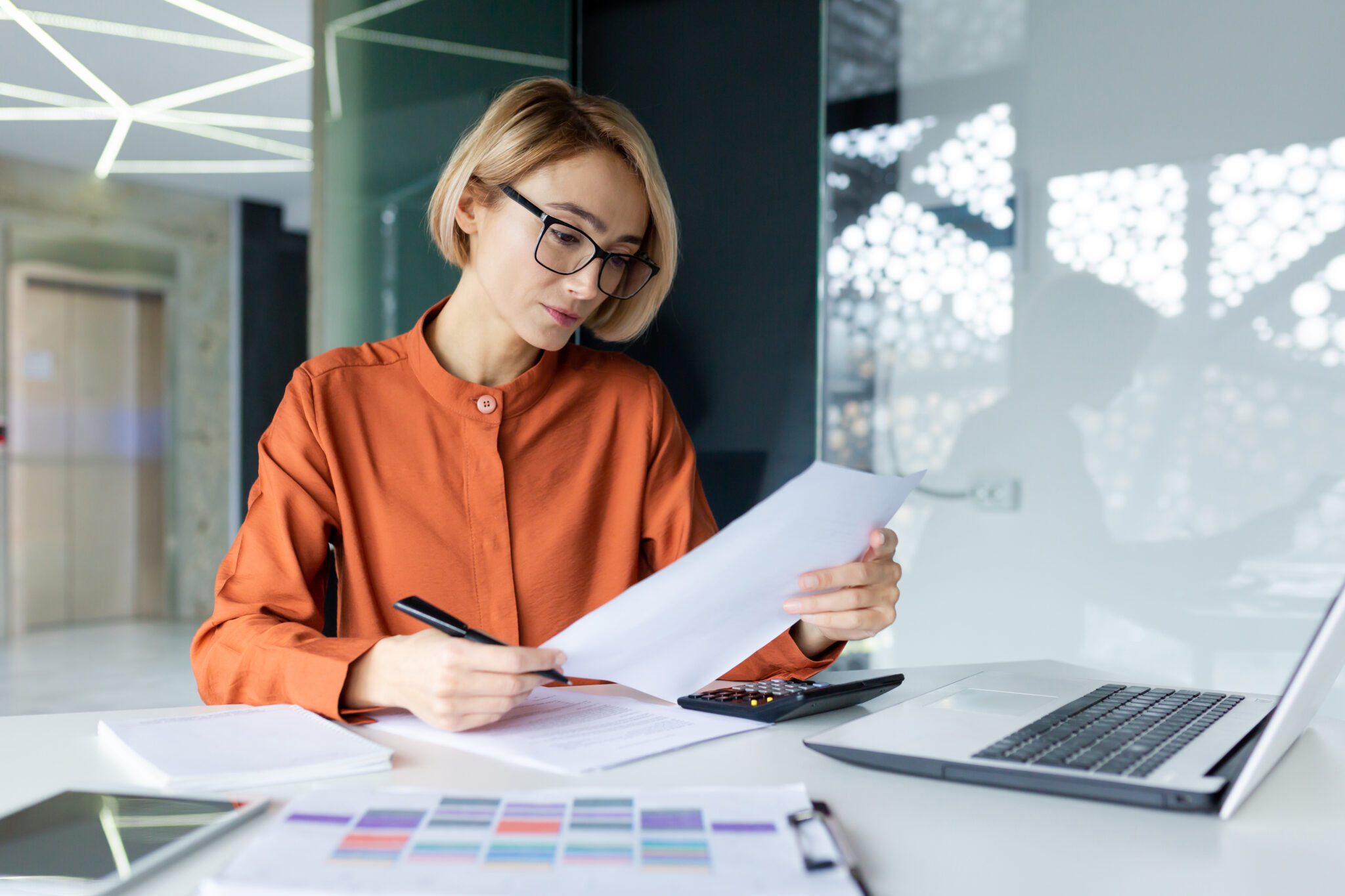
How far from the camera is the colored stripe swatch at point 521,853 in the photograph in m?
0.49

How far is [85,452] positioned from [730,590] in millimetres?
6430

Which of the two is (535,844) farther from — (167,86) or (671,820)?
(167,86)

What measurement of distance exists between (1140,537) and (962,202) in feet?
3.25

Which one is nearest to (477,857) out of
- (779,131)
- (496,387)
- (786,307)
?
(496,387)

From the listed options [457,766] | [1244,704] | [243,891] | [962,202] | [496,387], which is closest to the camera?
[243,891]

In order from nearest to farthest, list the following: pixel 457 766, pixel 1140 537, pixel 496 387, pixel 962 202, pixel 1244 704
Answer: pixel 457 766 → pixel 1244 704 → pixel 496 387 → pixel 1140 537 → pixel 962 202

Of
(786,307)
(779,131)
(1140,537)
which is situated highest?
(779,131)

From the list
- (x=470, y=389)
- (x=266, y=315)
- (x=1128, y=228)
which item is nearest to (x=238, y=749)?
(x=470, y=389)

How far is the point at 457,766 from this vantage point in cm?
72

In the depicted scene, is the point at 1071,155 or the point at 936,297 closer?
the point at 1071,155

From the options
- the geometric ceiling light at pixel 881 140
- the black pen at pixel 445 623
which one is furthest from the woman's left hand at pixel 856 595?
Result: the geometric ceiling light at pixel 881 140

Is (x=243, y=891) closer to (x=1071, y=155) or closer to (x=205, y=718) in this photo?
(x=205, y=718)

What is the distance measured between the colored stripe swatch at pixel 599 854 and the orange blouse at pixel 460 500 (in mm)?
590

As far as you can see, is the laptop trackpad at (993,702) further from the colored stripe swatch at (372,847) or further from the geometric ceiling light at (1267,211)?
the geometric ceiling light at (1267,211)
